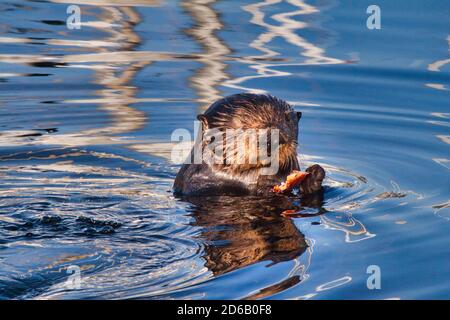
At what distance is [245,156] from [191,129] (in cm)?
176

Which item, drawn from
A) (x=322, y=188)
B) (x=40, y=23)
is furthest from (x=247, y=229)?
(x=40, y=23)

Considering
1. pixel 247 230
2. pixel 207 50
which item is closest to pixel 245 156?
pixel 247 230

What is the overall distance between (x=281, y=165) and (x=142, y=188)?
0.94 meters

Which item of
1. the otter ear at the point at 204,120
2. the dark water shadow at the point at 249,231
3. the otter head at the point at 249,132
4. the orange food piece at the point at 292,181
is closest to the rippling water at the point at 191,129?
the dark water shadow at the point at 249,231

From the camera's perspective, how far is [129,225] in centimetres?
587

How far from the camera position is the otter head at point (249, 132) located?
6520mm

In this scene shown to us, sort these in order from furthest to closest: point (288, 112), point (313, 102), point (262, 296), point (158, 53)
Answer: point (158, 53)
point (313, 102)
point (288, 112)
point (262, 296)

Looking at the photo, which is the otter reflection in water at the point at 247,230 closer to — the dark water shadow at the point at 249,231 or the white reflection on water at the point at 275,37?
the dark water shadow at the point at 249,231

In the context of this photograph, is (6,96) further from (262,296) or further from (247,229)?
(262,296)

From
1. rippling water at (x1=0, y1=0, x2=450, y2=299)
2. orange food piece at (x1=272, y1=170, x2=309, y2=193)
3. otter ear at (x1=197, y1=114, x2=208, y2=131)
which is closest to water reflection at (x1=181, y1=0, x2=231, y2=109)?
rippling water at (x1=0, y1=0, x2=450, y2=299)

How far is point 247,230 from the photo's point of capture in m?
5.87

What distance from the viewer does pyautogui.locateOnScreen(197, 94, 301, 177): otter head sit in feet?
21.4

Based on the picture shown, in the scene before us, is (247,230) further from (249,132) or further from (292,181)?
(249,132)

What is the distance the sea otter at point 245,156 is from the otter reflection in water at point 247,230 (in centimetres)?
9
